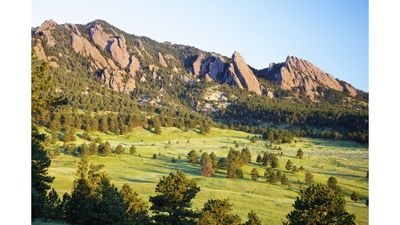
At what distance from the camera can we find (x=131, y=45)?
130m

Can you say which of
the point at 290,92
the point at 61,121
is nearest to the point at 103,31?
the point at 290,92

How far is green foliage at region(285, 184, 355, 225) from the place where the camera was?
17000 millimetres

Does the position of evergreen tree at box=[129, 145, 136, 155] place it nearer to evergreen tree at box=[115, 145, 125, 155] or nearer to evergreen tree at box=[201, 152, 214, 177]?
evergreen tree at box=[115, 145, 125, 155]

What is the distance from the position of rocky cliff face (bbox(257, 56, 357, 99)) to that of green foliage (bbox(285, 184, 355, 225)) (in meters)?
30.9

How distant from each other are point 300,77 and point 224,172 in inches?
1187

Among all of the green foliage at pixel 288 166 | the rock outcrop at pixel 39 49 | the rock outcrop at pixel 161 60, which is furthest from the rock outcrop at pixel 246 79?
the green foliage at pixel 288 166

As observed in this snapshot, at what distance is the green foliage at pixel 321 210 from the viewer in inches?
669

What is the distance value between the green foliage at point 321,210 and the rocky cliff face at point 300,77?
30.9 metres

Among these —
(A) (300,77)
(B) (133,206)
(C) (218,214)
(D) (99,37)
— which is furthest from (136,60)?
(C) (218,214)

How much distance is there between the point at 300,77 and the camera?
6681cm

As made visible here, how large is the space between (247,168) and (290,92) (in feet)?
130

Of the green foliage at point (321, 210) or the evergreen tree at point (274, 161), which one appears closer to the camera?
the green foliage at point (321, 210)

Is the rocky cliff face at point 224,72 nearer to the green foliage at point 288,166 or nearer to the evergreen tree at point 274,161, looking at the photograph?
the evergreen tree at point 274,161

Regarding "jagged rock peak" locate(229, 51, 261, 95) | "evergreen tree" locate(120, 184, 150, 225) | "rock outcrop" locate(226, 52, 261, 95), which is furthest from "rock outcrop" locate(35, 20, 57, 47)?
"evergreen tree" locate(120, 184, 150, 225)
